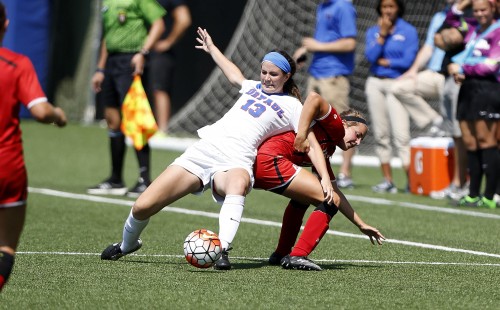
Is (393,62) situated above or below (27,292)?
below

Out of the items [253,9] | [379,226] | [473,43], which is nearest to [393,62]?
[473,43]

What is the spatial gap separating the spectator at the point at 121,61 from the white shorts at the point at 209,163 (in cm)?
476

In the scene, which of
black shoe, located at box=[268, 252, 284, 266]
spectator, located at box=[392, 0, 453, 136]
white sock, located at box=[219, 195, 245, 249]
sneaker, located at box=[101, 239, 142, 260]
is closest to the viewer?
white sock, located at box=[219, 195, 245, 249]

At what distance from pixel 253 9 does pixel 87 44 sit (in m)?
4.85

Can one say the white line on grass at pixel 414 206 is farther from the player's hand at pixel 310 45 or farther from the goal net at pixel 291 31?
the goal net at pixel 291 31

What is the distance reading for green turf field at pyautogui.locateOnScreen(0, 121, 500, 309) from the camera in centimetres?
626

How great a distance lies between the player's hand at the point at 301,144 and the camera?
7426 mm

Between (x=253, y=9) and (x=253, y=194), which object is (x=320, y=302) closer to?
(x=253, y=194)

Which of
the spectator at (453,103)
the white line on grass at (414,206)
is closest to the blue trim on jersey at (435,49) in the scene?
the spectator at (453,103)

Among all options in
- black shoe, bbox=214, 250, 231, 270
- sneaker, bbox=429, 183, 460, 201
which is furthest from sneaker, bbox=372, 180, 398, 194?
black shoe, bbox=214, 250, 231, 270

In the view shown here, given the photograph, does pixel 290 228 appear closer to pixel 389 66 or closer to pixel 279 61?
pixel 279 61

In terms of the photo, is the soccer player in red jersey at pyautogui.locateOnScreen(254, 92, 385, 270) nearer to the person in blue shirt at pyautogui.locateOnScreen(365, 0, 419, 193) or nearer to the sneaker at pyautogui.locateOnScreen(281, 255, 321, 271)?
the sneaker at pyautogui.locateOnScreen(281, 255, 321, 271)

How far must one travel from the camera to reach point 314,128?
766 centimetres

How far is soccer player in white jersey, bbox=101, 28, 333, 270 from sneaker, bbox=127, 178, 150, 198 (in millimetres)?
4594
